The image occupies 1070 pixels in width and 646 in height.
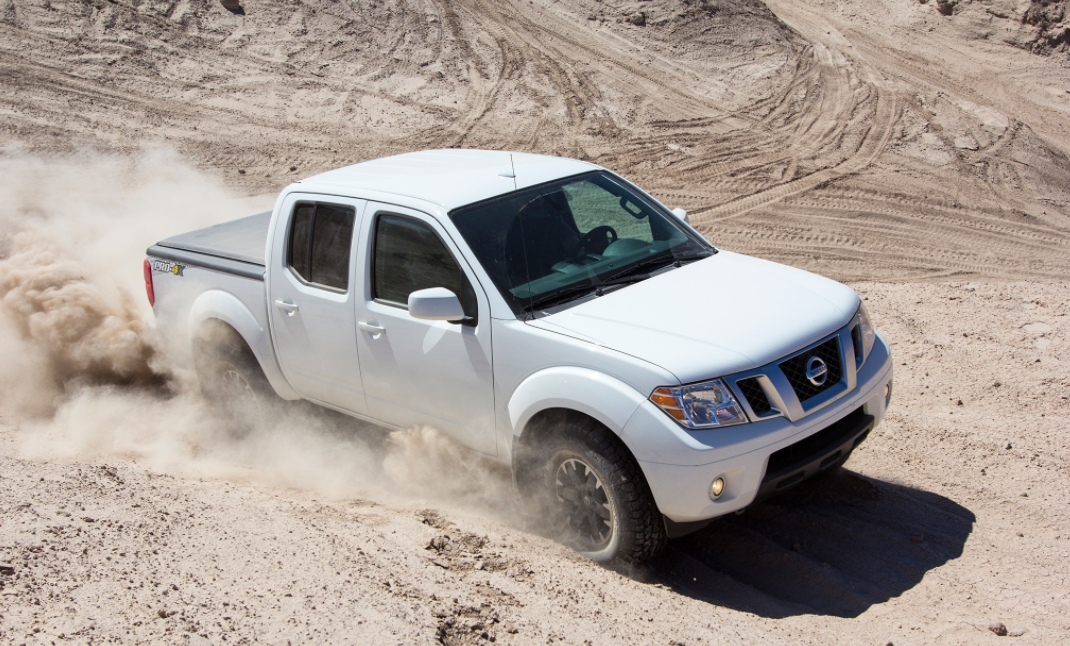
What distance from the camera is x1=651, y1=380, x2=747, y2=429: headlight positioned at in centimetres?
393

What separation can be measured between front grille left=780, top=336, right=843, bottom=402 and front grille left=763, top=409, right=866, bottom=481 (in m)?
0.20

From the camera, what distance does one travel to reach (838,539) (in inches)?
188

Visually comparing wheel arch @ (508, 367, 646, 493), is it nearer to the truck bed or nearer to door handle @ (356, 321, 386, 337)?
door handle @ (356, 321, 386, 337)

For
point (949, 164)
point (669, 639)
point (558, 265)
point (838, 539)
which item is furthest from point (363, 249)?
point (949, 164)

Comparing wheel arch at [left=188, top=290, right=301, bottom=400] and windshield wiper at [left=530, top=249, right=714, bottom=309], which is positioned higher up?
windshield wiper at [left=530, top=249, right=714, bottom=309]

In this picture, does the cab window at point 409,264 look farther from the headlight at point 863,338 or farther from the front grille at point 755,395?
the headlight at point 863,338

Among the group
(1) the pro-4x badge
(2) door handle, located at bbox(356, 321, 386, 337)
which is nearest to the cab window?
(2) door handle, located at bbox(356, 321, 386, 337)

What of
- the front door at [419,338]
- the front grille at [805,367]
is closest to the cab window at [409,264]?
the front door at [419,338]

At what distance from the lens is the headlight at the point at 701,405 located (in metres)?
3.93

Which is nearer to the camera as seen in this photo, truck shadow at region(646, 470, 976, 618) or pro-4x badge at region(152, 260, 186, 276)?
truck shadow at region(646, 470, 976, 618)

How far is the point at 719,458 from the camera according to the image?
3.91 meters

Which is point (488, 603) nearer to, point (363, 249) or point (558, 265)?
point (558, 265)

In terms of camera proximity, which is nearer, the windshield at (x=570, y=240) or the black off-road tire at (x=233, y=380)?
the windshield at (x=570, y=240)

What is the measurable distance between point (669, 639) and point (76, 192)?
39.0 ft
